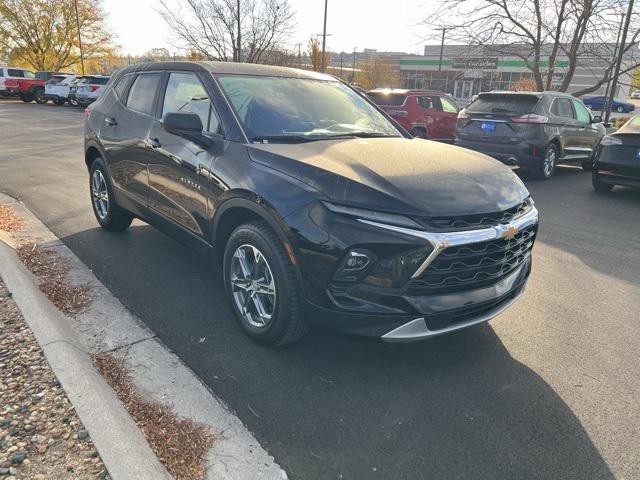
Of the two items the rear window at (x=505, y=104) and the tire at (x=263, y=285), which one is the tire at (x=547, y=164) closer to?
the rear window at (x=505, y=104)

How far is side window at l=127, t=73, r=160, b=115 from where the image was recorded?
4414 millimetres

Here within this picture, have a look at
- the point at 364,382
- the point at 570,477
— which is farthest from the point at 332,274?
the point at 570,477

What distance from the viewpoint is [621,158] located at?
26.4 feet

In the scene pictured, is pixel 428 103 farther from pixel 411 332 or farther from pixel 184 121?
pixel 411 332

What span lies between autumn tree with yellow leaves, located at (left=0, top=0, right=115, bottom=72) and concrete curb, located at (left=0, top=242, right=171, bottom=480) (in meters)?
51.3

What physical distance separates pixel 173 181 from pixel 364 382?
7.11 ft

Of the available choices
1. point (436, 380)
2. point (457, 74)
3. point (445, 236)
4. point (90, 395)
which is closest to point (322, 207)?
point (445, 236)

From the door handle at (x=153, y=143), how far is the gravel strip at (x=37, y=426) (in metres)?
1.88

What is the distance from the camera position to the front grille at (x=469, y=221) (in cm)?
257

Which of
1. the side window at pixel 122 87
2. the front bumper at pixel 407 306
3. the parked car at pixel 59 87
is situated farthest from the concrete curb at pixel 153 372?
the parked car at pixel 59 87

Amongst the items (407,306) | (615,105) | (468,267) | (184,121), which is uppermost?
(615,105)

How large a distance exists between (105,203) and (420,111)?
9.11m

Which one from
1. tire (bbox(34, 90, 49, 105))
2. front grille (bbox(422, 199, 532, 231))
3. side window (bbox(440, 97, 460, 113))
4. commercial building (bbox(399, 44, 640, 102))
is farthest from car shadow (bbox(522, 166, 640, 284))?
tire (bbox(34, 90, 49, 105))

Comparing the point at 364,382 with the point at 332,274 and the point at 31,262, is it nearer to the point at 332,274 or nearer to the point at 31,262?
the point at 332,274
